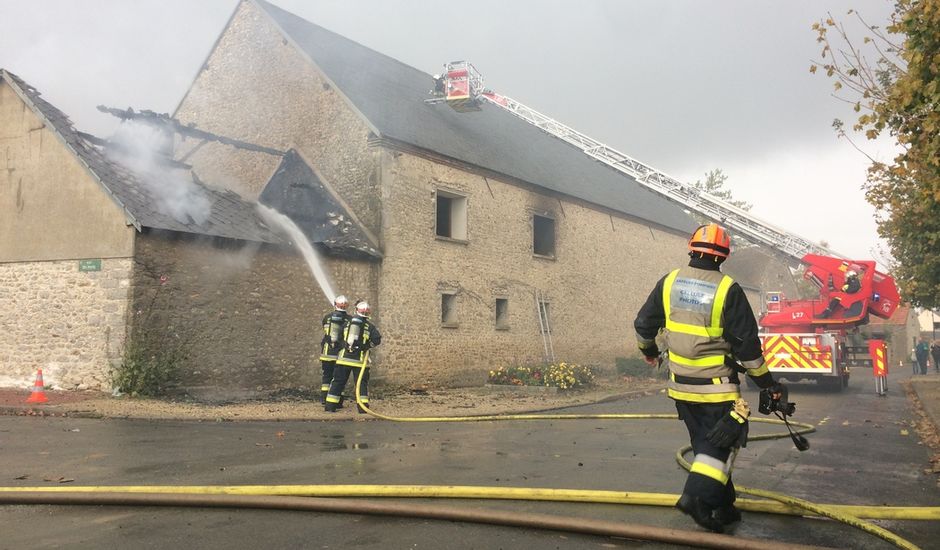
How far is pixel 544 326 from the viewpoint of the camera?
2288 cm

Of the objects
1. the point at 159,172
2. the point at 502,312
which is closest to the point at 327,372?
the point at 159,172

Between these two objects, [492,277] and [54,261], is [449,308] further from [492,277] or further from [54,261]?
[54,261]

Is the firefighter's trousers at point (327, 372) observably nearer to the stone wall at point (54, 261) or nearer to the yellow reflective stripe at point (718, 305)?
the stone wall at point (54, 261)

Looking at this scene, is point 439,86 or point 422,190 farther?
point 439,86

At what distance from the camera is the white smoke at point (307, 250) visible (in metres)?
15.5

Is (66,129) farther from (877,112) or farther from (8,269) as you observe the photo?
(877,112)

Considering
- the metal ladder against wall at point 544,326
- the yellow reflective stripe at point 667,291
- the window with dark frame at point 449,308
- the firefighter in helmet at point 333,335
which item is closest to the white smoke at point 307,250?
the window with dark frame at point 449,308

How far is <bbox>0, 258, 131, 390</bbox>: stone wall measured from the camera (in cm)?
1241

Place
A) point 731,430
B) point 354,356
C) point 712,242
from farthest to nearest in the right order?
point 354,356
point 712,242
point 731,430

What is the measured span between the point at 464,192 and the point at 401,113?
2.74m

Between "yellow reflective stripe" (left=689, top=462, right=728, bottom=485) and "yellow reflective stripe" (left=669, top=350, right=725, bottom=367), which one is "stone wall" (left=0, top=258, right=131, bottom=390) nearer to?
"yellow reflective stripe" (left=669, top=350, right=725, bottom=367)

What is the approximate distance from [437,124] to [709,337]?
1759 centimetres

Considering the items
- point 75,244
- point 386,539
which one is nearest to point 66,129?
point 75,244

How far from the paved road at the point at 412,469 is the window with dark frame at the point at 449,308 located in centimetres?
924
